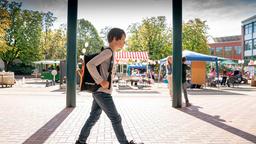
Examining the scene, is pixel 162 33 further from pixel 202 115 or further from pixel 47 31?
pixel 202 115

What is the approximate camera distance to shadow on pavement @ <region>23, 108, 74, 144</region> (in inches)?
235

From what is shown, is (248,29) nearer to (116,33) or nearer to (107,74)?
(116,33)

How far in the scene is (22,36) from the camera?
51000 millimetres

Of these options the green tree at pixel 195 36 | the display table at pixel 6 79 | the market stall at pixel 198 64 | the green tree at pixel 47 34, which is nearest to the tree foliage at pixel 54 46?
the green tree at pixel 47 34

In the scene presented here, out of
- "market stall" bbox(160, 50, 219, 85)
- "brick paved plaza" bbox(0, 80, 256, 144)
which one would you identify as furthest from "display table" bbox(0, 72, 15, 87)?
"brick paved plaza" bbox(0, 80, 256, 144)

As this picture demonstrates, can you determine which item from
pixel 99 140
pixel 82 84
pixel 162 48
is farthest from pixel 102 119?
pixel 162 48

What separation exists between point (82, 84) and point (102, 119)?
3.61 metres

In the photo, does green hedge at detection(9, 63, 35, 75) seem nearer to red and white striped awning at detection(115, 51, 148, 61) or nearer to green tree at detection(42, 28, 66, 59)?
green tree at detection(42, 28, 66, 59)

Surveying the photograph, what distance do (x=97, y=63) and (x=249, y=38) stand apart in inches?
2861

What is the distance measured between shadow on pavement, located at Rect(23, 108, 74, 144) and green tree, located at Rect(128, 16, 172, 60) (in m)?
44.4

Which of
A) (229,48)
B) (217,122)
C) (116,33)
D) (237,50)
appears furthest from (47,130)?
(229,48)

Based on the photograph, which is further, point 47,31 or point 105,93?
point 47,31

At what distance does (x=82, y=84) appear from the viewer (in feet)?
16.3

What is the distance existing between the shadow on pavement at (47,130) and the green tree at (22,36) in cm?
4376
